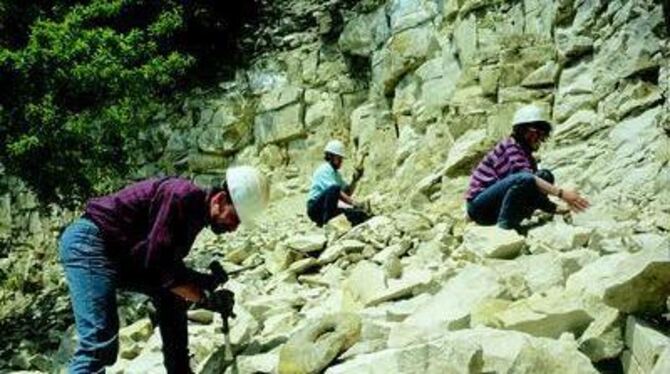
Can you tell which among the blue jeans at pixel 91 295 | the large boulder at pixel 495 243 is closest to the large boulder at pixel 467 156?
the large boulder at pixel 495 243

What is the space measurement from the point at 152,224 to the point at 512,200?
278cm

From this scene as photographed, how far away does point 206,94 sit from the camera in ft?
43.4

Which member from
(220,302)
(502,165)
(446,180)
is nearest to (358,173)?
(446,180)

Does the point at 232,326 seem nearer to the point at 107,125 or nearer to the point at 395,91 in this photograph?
the point at 107,125

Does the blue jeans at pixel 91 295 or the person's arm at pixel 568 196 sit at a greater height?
the blue jeans at pixel 91 295

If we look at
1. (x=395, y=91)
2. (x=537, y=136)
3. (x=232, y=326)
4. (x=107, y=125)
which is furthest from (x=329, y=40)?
(x=232, y=326)

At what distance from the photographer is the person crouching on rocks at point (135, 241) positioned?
3.52 m

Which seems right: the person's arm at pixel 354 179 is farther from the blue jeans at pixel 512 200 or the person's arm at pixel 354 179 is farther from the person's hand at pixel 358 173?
the blue jeans at pixel 512 200

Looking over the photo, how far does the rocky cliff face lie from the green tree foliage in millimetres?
1913

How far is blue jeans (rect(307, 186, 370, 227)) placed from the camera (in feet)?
27.1

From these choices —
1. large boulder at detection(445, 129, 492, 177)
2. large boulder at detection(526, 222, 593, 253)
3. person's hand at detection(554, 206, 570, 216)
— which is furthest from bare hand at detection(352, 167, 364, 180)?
large boulder at detection(526, 222, 593, 253)

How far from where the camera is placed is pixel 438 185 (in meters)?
8.21

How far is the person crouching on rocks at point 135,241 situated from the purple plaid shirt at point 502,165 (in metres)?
2.43

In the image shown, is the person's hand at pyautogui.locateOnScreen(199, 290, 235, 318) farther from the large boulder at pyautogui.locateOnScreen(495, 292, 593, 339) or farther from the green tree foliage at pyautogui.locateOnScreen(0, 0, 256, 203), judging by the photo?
the green tree foliage at pyautogui.locateOnScreen(0, 0, 256, 203)
